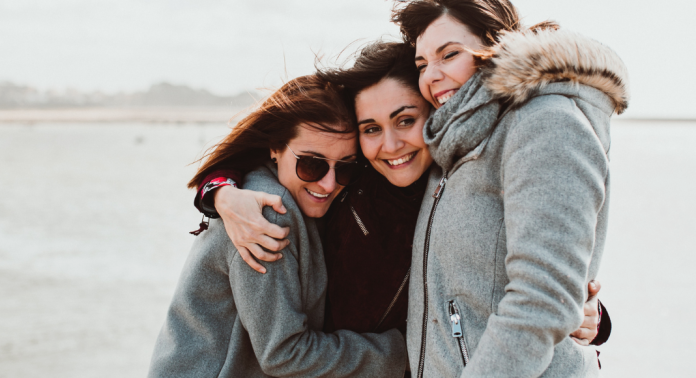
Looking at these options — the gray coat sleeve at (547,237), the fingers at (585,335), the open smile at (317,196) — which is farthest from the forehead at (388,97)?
the fingers at (585,335)

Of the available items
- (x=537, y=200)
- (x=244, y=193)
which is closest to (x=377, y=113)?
(x=244, y=193)

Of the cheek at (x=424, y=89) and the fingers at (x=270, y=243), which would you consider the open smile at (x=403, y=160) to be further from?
the fingers at (x=270, y=243)

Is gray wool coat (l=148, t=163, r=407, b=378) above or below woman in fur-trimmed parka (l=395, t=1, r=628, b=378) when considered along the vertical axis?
below

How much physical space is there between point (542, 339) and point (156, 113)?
288ft

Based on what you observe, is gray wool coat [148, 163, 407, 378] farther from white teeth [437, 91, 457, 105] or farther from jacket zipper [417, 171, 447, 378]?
white teeth [437, 91, 457, 105]

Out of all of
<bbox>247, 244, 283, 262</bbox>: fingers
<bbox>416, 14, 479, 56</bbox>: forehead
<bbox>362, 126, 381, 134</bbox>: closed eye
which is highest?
<bbox>416, 14, 479, 56</bbox>: forehead

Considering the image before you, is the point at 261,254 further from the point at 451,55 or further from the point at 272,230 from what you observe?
the point at 451,55

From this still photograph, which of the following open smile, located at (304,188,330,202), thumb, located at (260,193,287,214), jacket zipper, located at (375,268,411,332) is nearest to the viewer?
thumb, located at (260,193,287,214)

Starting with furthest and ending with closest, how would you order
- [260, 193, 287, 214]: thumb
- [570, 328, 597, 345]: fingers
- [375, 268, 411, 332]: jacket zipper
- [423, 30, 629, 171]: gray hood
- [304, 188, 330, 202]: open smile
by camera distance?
[304, 188, 330, 202]: open smile, [375, 268, 411, 332]: jacket zipper, [260, 193, 287, 214]: thumb, [570, 328, 597, 345]: fingers, [423, 30, 629, 171]: gray hood

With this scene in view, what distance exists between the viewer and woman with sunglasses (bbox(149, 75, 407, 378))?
2.05 metres

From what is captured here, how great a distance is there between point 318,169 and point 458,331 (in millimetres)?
1005

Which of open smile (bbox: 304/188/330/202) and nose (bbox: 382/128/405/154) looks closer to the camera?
nose (bbox: 382/128/405/154)

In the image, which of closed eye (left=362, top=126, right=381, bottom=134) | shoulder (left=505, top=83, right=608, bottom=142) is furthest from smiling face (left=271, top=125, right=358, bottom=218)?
shoulder (left=505, top=83, right=608, bottom=142)

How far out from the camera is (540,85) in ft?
5.06
